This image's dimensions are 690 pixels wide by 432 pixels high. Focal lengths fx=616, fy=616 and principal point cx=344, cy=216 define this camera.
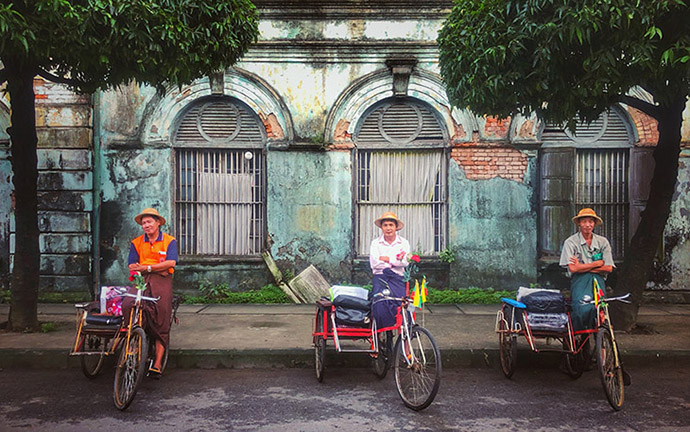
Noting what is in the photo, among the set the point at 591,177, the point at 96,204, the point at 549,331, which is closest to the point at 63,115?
the point at 96,204

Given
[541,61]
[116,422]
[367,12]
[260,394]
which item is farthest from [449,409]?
[367,12]

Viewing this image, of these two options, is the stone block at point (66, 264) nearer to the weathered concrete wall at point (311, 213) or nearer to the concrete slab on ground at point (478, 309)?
the weathered concrete wall at point (311, 213)

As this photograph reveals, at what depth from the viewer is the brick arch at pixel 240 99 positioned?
10.6 m

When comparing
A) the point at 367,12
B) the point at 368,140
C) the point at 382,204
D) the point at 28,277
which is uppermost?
the point at 367,12

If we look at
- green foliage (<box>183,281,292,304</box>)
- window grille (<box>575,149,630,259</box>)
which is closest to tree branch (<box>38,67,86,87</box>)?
green foliage (<box>183,281,292,304</box>)

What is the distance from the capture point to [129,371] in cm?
526

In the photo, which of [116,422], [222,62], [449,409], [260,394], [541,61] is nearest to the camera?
[116,422]

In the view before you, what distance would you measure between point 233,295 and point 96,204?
2.84m

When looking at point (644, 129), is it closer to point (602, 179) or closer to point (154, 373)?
point (602, 179)

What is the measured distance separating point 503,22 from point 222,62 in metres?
3.30

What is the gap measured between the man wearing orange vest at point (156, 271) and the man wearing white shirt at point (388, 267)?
6.67ft

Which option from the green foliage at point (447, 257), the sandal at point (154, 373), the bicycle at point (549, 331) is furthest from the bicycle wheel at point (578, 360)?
the green foliage at point (447, 257)

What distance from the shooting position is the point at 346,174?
10773 mm

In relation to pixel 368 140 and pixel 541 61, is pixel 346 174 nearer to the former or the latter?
pixel 368 140
